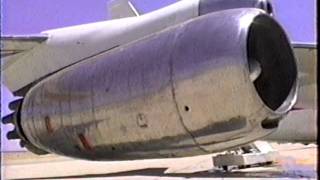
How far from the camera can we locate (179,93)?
1.84 m

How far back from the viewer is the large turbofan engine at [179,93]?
180 centimetres

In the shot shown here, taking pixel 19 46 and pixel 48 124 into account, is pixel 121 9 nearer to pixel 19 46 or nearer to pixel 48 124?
pixel 19 46

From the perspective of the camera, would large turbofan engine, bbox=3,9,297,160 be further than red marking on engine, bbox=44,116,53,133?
No

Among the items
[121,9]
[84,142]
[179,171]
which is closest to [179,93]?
[84,142]

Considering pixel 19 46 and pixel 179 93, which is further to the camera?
pixel 19 46

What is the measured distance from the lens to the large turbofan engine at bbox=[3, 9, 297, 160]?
180 cm

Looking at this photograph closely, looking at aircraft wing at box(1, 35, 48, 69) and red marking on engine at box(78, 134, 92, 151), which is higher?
aircraft wing at box(1, 35, 48, 69)

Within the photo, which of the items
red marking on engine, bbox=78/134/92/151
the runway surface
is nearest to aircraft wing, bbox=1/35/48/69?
the runway surface

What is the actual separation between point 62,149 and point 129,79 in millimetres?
633

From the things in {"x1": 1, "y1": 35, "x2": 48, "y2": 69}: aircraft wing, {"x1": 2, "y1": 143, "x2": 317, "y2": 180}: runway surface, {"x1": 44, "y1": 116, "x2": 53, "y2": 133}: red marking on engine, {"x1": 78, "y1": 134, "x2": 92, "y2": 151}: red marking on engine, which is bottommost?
{"x1": 2, "y1": 143, "x2": 317, "y2": 180}: runway surface

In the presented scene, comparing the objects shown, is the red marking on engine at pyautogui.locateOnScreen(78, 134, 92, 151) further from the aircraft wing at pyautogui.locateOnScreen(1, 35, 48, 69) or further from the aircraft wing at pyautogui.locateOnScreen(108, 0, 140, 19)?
the aircraft wing at pyautogui.locateOnScreen(108, 0, 140, 19)

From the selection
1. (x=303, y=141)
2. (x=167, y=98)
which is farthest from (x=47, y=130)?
(x=303, y=141)

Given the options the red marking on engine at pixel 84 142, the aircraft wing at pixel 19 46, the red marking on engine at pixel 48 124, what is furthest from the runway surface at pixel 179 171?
the red marking on engine at pixel 84 142

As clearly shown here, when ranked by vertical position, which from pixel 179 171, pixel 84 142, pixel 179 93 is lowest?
pixel 179 171
